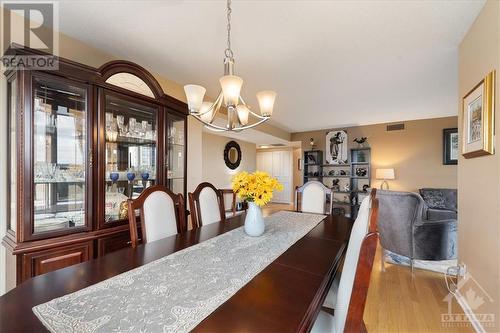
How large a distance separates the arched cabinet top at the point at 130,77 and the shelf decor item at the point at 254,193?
1378mm

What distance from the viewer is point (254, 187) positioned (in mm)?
1589

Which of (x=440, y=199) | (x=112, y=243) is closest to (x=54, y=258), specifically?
(x=112, y=243)

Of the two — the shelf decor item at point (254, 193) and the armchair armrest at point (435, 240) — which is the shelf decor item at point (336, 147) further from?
the shelf decor item at point (254, 193)

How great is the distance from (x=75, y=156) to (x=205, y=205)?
1141 mm

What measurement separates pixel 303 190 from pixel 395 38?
1.85 metres

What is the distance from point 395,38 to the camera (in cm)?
204

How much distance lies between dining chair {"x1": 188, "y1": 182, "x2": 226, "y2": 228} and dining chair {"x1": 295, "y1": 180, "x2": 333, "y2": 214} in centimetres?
113

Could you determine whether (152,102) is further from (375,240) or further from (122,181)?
(375,240)

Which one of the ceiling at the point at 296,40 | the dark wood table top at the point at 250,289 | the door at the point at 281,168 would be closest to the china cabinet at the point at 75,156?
the ceiling at the point at 296,40

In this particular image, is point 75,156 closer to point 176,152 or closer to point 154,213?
point 154,213

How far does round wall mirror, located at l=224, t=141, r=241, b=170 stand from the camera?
660cm

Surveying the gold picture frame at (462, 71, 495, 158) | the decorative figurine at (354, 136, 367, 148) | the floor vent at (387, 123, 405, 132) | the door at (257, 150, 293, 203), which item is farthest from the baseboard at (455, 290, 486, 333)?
the door at (257, 150, 293, 203)

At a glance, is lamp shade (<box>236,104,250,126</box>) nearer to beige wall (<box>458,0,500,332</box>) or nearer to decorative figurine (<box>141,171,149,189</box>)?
decorative figurine (<box>141,171,149,189</box>)

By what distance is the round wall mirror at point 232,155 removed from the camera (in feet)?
21.6
